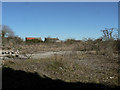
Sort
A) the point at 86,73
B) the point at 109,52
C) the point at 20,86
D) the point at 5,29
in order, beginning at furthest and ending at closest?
1. the point at 5,29
2. the point at 109,52
3. the point at 86,73
4. the point at 20,86

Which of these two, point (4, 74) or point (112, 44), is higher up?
point (112, 44)

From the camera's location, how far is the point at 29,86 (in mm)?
3572

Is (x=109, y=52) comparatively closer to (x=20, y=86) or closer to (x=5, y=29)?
(x=20, y=86)

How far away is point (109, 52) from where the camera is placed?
34.8ft

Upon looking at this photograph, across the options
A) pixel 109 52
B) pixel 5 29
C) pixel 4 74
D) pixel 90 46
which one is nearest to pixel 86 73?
pixel 4 74

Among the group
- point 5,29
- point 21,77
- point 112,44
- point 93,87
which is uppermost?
point 5,29

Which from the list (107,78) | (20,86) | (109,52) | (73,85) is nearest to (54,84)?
(73,85)

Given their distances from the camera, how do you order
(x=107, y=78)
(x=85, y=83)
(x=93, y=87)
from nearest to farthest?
(x=93, y=87) → (x=85, y=83) → (x=107, y=78)

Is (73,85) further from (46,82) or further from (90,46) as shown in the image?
(90,46)

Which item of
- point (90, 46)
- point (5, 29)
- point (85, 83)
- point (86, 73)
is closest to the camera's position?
point (85, 83)

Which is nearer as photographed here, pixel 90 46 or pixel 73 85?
pixel 73 85

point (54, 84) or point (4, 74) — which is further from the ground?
point (4, 74)

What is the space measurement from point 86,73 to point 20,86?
280 centimetres

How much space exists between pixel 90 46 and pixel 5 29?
21.0 metres
